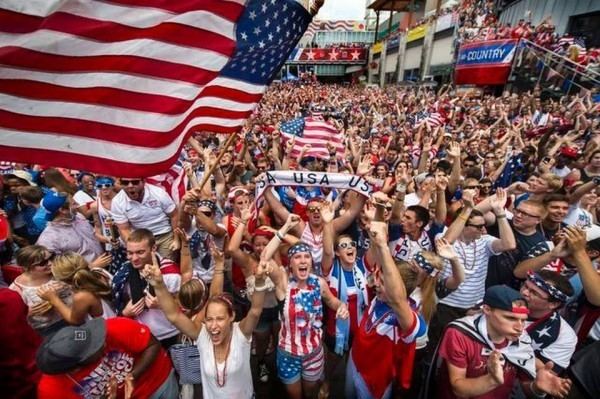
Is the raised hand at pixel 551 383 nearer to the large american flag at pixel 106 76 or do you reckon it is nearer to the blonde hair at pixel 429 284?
the blonde hair at pixel 429 284

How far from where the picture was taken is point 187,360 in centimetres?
272

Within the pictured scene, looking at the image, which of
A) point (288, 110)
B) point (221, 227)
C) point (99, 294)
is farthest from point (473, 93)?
point (99, 294)

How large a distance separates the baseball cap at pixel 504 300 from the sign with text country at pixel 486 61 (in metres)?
18.5

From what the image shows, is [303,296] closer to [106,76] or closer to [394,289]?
[394,289]

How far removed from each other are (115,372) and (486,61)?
20.9 metres

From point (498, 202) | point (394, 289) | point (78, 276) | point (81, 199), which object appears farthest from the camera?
point (81, 199)

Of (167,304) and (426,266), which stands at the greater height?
(426,266)

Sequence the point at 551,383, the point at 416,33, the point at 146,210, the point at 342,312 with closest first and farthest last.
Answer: the point at 551,383 < the point at 342,312 < the point at 146,210 < the point at 416,33

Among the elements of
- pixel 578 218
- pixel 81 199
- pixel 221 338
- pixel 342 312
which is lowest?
pixel 81 199

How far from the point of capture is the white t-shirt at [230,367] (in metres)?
2.37

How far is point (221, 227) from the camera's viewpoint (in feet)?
12.5

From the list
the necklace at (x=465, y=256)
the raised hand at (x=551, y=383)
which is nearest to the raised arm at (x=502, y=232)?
the necklace at (x=465, y=256)

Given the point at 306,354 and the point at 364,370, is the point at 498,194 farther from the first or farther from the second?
the point at 306,354

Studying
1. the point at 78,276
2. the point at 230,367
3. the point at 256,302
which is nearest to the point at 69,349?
the point at 78,276
